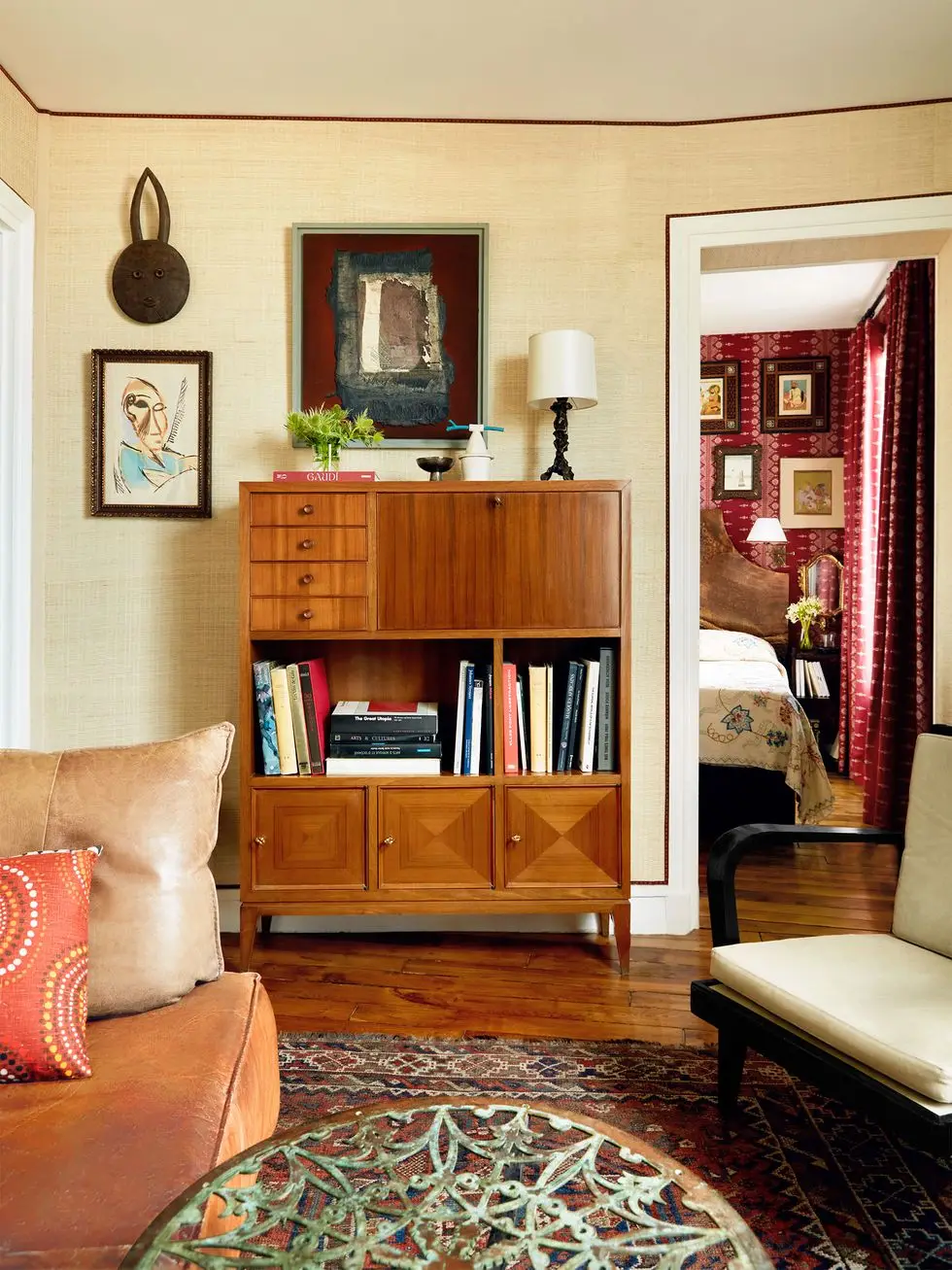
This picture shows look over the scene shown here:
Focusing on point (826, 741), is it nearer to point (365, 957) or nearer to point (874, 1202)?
point (365, 957)

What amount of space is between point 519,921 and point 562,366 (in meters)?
1.80

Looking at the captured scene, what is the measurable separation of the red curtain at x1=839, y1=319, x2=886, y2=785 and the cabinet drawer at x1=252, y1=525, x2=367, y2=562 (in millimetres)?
3302

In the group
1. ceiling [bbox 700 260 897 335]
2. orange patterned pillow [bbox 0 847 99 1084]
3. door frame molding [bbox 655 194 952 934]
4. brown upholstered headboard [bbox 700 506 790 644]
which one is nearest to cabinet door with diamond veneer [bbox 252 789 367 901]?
door frame molding [bbox 655 194 952 934]

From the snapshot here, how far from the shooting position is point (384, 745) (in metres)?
2.70

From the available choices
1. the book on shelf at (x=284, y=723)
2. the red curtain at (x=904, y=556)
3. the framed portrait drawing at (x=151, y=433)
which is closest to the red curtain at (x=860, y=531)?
the red curtain at (x=904, y=556)

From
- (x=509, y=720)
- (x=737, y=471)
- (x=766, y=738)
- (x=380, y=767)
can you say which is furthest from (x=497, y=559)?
(x=737, y=471)

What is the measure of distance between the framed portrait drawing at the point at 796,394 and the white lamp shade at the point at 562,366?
3814mm

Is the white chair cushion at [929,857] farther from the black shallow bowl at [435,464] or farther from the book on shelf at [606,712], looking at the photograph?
the black shallow bowl at [435,464]

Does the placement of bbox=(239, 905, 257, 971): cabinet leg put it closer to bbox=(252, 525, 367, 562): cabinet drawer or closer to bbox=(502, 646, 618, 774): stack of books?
bbox=(502, 646, 618, 774): stack of books

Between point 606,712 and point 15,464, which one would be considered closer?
point 606,712

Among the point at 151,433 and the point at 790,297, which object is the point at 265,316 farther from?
the point at 790,297

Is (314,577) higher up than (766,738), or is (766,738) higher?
(314,577)

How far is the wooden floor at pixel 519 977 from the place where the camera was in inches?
91.9

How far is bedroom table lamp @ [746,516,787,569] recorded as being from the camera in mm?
6000
